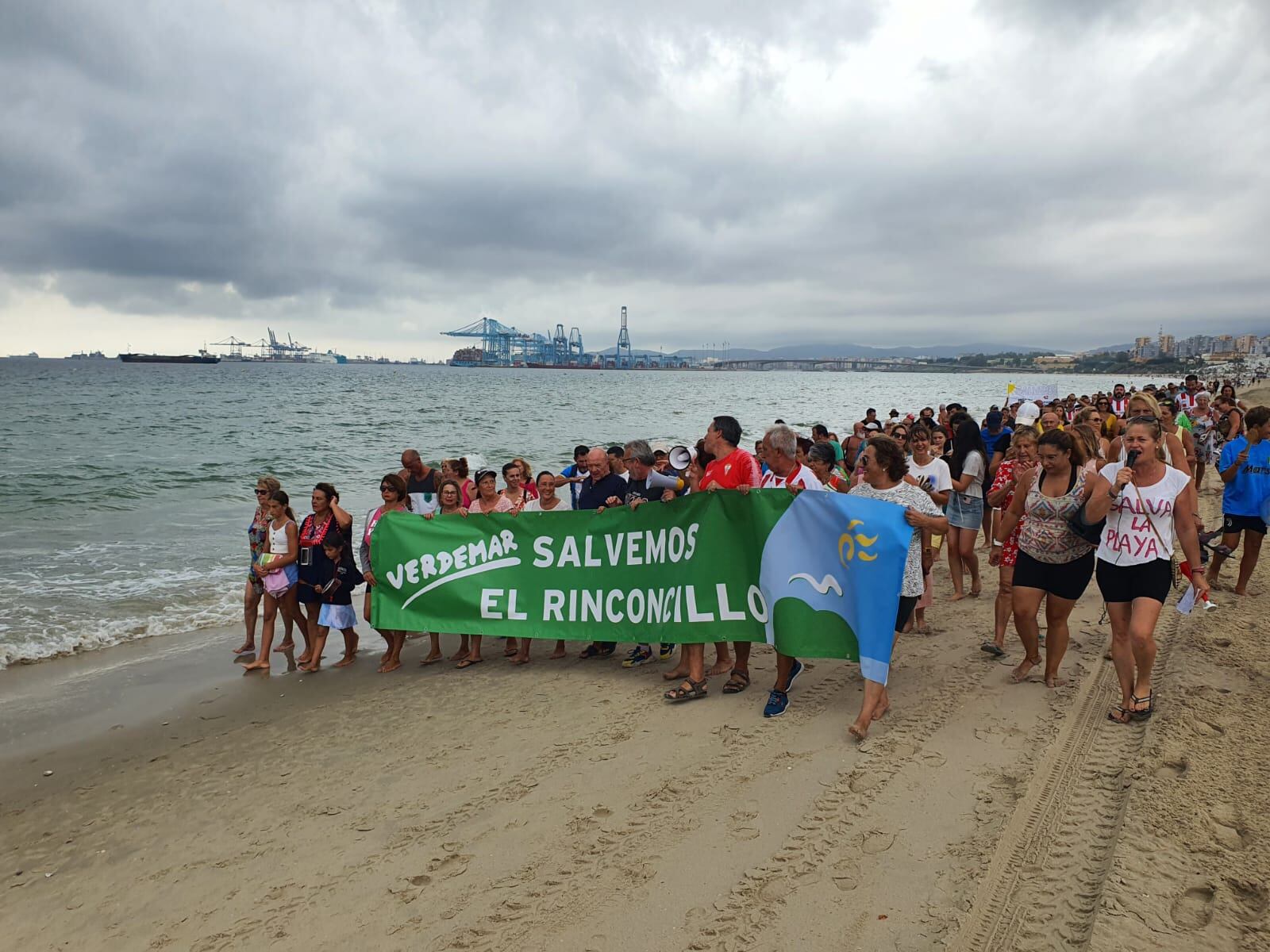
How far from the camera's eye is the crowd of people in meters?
4.53

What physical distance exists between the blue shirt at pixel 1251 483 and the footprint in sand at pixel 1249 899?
5.55 metres

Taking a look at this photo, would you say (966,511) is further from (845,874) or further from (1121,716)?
(845,874)

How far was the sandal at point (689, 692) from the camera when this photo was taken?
5453 mm

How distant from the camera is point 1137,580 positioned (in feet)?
14.8

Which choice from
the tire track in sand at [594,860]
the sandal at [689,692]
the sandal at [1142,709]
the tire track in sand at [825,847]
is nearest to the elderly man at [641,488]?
the sandal at [689,692]

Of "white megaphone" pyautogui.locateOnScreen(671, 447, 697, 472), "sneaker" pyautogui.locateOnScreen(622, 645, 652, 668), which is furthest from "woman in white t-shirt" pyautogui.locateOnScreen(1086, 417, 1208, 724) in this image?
"sneaker" pyautogui.locateOnScreen(622, 645, 652, 668)

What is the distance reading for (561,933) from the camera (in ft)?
10.3

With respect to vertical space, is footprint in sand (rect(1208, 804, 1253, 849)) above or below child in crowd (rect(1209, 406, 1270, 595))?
below

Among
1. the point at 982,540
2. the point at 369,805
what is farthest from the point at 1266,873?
the point at 982,540

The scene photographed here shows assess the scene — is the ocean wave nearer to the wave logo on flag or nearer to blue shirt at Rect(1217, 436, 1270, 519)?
the wave logo on flag

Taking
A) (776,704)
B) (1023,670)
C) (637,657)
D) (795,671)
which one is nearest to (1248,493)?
(1023,670)

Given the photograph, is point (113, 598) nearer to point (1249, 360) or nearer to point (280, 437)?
point (280, 437)

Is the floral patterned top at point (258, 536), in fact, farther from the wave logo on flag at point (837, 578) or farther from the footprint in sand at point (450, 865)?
the wave logo on flag at point (837, 578)

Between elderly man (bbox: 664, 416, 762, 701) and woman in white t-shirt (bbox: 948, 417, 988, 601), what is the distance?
2.80 metres
